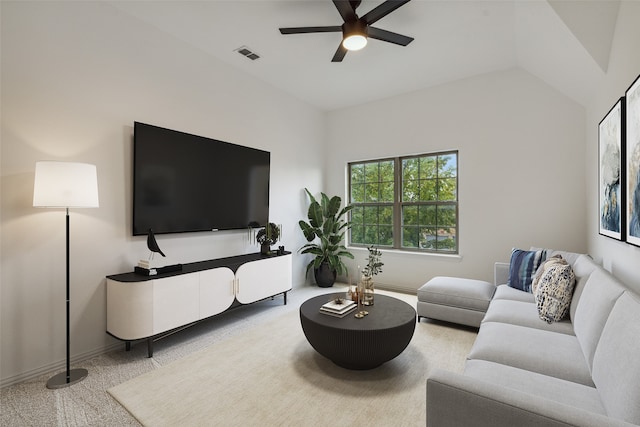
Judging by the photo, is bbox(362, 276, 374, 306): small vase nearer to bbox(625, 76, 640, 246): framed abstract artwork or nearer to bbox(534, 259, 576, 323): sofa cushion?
bbox(534, 259, 576, 323): sofa cushion

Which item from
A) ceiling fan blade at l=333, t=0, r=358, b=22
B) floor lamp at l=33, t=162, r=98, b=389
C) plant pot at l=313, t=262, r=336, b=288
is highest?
ceiling fan blade at l=333, t=0, r=358, b=22

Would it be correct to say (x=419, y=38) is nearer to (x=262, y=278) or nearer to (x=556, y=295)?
(x=556, y=295)

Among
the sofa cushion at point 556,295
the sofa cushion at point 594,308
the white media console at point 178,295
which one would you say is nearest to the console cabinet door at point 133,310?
the white media console at point 178,295

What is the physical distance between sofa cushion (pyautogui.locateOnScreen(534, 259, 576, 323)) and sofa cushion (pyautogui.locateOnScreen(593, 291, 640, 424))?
32.1 inches

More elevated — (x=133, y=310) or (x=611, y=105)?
(x=611, y=105)

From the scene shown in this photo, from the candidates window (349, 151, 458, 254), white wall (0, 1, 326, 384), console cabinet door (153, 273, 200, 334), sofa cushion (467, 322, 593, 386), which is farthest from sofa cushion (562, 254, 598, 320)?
white wall (0, 1, 326, 384)

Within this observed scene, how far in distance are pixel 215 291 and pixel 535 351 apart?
2.73 m

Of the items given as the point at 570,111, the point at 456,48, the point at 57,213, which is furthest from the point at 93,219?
the point at 570,111

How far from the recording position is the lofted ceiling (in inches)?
99.7

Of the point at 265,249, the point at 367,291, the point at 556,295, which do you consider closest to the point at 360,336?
the point at 367,291

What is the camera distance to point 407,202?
4973 mm

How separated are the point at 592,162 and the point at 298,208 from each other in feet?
12.4

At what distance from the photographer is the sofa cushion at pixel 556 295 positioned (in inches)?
88.7

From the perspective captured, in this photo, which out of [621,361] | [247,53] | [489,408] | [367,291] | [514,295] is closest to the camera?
[489,408]
